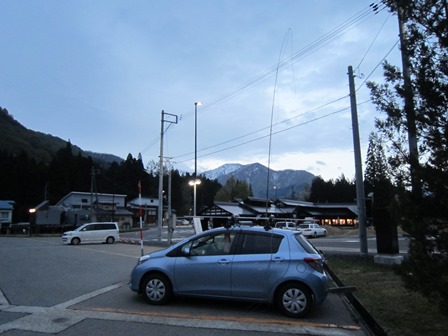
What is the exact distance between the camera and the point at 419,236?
5195mm

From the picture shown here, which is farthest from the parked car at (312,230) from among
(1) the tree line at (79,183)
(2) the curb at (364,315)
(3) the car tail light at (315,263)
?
(3) the car tail light at (315,263)

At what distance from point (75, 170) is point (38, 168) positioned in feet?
26.5

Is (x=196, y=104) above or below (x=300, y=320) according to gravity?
above

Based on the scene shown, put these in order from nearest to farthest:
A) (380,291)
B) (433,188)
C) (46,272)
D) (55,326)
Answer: (433,188), (55,326), (380,291), (46,272)

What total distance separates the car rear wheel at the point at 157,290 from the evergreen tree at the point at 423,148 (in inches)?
174

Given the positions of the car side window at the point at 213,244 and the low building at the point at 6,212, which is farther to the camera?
the low building at the point at 6,212

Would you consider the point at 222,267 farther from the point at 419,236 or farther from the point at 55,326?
the point at 419,236

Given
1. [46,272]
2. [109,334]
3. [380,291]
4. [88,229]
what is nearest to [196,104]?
Result: [88,229]

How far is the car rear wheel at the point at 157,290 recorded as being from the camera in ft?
25.2

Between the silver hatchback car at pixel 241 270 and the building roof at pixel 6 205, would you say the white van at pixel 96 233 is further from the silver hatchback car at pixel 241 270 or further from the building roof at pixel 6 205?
the building roof at pixel 6 205

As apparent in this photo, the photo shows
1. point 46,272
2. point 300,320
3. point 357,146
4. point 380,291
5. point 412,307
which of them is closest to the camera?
point 300,320

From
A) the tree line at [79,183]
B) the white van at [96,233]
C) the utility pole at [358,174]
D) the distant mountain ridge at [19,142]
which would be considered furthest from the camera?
the distant mountain ridge at [19,142]

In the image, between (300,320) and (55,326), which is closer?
(55,326)

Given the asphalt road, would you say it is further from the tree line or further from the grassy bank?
the tree line
